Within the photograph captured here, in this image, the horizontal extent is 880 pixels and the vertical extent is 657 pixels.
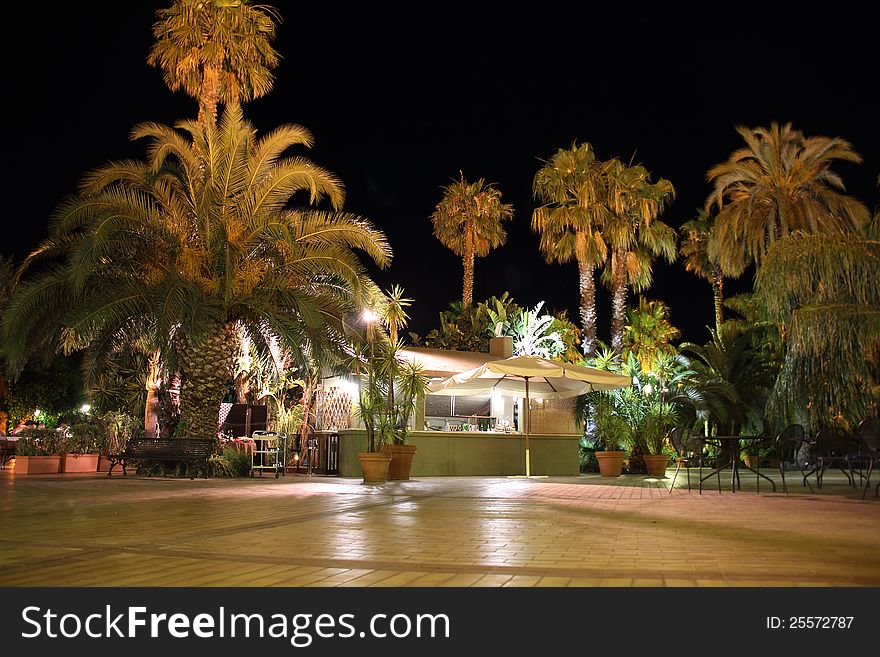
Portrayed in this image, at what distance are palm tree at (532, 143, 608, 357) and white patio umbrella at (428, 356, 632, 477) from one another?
956 centimetres

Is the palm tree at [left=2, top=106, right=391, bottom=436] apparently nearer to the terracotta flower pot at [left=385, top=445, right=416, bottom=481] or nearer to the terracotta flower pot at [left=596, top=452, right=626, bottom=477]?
the terracotta flower pot at [left=385, top=445, right=416, bottom=481]

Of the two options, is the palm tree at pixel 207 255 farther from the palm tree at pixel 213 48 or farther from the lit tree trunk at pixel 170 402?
the palm tree at pixel 213 48

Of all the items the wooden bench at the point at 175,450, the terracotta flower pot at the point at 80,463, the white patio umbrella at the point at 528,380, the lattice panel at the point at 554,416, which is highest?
the white patio umbrella at the point at 528,380

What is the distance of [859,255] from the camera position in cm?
1299

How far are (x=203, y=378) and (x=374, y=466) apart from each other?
442 centimetres

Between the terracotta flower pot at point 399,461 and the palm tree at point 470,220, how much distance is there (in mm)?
21163

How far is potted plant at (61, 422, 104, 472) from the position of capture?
18516 mm

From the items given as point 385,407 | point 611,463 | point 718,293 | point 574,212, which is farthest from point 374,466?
point 718,293

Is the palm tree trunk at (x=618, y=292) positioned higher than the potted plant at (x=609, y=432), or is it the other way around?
the palm tree trunk at (x=618, y=292)

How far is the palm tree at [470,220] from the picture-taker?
36.2m

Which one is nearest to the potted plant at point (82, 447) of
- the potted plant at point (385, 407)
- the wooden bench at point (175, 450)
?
the wooden bench at point (175, 450)

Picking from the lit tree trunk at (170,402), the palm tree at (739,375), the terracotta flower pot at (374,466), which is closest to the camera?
the terracotta flower pot at (374,466)

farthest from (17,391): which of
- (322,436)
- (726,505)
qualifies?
(726,505)

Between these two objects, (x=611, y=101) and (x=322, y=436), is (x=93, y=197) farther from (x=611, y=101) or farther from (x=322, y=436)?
(x=611, y=101)
